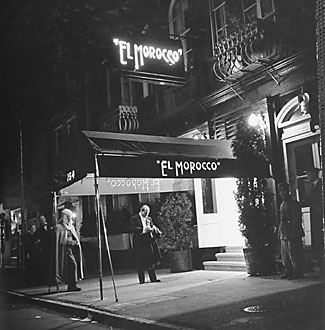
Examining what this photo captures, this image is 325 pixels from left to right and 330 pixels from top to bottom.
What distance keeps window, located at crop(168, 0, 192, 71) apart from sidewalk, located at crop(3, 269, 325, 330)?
23.4ft

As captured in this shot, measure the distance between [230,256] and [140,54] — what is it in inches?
235

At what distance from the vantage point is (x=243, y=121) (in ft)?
38.4

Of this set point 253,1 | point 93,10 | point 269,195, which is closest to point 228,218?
point 269,195

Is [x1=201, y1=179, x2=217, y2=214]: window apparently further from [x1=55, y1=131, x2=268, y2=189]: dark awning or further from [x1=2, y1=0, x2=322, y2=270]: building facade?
[x1=55, y1=131, x2=268, y2=189]: dark awning

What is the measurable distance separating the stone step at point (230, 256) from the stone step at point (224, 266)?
17 cm

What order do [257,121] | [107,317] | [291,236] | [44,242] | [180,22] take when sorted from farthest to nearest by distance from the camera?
[180,22], [44,242], [257,121], [291,236], [107,317]

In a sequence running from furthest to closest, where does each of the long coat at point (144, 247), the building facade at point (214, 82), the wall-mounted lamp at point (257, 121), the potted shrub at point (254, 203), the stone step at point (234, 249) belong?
the stone step at point (234, 249)
the wall-mounted lamp at point (257, 121)
the long coat at point (144, 247)
the building facade at point (214, 82)
the potted shrub at point (254, 203)

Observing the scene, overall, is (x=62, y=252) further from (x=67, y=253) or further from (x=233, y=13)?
(x=233, y=13)

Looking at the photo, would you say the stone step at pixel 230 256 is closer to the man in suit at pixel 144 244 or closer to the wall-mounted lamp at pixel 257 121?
the man in suit at pixel 144 244

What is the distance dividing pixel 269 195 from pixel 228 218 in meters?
3.26

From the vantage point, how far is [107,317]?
7949mm

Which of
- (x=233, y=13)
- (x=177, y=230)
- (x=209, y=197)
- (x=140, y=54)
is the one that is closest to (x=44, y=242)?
(x=177, y=230)

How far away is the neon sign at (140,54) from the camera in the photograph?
13.5 metres

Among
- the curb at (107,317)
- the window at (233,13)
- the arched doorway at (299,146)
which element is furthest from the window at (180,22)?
the curb at (107,317)
